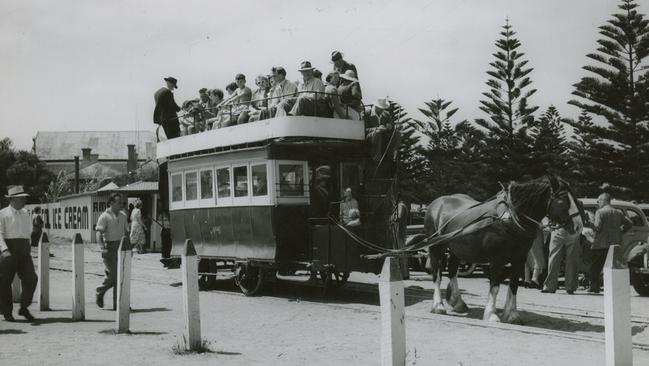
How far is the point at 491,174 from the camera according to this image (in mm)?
46812

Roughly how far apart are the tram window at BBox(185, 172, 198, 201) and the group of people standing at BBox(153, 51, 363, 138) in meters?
0.97

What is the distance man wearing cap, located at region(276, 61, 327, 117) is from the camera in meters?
13.6

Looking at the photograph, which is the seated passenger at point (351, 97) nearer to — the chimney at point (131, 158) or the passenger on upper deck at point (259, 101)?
the passenger on upper deck at point (259, 101)

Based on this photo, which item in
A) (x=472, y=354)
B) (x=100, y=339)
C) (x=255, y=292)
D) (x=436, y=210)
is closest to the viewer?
(x=472, y=354)

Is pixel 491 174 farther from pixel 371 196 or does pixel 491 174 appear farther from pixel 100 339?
pixel 100 339

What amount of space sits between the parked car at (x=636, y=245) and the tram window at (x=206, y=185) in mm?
8108

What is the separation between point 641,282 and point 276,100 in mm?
7895

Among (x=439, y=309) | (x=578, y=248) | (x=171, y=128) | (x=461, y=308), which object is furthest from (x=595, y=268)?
(x=171, y=128)

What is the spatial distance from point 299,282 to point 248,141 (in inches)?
182

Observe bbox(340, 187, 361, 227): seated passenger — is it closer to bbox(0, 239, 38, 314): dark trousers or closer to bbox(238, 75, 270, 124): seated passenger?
bbox(238, 75, 270, 124): seated passenger

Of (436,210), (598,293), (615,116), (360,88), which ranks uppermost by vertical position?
(615,116)

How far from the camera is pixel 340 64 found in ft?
47.8

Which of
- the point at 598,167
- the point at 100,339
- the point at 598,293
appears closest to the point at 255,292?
the point at 100,339

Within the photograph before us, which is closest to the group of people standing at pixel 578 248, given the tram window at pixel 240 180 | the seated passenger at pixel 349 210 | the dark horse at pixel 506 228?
the dark horse at pixel 506 228
